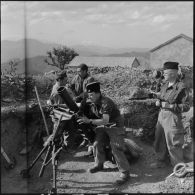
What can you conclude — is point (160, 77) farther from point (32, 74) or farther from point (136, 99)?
point (32, 74)

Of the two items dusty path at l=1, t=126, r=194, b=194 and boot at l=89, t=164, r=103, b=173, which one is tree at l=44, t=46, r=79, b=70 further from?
boot at l=89, t=164, r=103, b=173

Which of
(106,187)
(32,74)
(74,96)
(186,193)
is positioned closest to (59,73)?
(74,96)

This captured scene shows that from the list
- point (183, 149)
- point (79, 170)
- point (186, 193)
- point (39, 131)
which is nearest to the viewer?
point (186, 193)

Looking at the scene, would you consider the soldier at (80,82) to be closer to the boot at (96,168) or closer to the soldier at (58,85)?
the soldier at (58,85)

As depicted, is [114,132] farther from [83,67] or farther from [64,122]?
[83,67]

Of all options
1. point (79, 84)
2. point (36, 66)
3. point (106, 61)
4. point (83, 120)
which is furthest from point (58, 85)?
point (83, 120)

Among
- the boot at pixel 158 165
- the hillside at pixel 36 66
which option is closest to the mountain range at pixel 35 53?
the hillside at pixel 36 66
